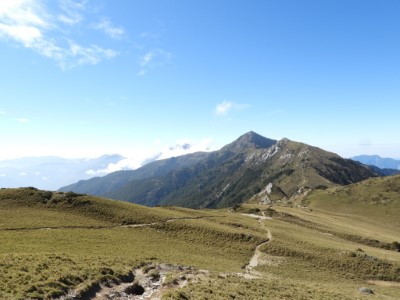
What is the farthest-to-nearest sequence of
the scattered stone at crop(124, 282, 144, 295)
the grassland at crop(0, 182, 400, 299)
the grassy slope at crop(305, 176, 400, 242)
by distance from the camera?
the grassy slope at crop(305, 176, 400, 242) → the scattered stone at crop(124, 282, 144, 295) → the grassland at crop(0, 182, 400, 299)

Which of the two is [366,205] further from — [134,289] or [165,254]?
[134,289]

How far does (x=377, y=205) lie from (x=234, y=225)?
12603cm

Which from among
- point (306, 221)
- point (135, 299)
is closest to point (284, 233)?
point (306, 221)

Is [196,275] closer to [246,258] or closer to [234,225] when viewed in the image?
[246,258]

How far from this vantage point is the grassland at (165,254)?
30.7 metres

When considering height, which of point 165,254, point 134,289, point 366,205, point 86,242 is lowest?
point 366,205

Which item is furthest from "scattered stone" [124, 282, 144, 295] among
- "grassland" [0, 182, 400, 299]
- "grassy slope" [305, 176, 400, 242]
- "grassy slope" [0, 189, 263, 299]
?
"grassy slope" [305, 176, 400, 242]

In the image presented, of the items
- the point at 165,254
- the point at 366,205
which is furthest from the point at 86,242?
the point at 366,205

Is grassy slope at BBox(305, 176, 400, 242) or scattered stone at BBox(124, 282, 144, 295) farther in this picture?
grassy slope at BBox(305, 176, 400, 242)

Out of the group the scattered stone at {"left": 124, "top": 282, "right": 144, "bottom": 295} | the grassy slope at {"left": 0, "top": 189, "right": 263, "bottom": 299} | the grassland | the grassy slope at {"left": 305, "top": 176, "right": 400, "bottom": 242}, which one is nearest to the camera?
the grassy slope at {"left": 0, "top": 189, "right": 263, "bottom": 299}

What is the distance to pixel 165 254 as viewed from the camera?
51.9 m

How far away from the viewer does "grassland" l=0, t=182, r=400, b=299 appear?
101 ft

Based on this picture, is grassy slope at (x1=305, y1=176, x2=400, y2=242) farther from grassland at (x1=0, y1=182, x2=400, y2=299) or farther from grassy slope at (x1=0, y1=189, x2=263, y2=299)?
grassy slope at (x1=0, y1=189, x2=263, y2=299)

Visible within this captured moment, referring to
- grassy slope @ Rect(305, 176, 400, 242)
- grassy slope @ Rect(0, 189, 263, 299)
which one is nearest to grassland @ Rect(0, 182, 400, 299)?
grassy slope @ Rect(0, 189, 263, 299)
